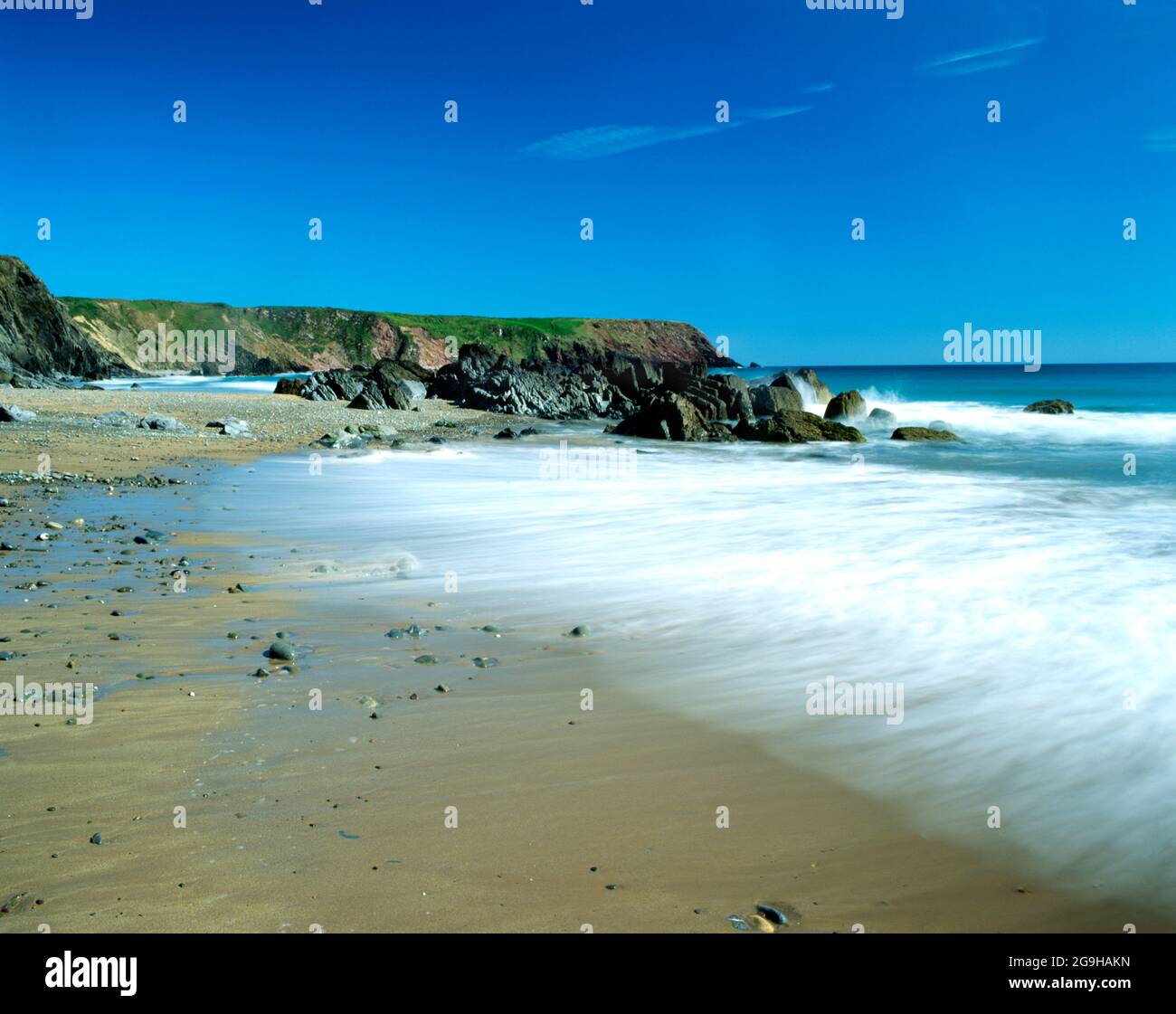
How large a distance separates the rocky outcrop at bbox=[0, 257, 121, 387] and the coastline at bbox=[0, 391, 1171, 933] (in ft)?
184

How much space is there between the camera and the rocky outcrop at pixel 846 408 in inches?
1421

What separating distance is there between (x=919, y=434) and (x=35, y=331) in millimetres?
53023

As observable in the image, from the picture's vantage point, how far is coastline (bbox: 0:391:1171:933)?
3021mm

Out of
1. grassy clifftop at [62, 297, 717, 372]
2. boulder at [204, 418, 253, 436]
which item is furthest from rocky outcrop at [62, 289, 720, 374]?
boulder at [204, 418, 253, 436]

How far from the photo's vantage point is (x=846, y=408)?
3628 centimetres

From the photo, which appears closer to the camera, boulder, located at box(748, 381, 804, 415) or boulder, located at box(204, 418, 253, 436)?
boulder, located at box(204, 418, 253, 436)

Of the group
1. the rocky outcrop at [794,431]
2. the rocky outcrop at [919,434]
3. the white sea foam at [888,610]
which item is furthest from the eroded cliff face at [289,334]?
the white sea foam at [888,610]

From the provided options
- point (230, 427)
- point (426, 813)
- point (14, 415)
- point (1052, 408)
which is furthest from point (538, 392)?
point (426, 813)

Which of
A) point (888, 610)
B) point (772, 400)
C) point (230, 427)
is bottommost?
point (888, 610)

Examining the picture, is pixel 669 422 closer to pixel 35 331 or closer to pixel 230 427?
pixel 230 427

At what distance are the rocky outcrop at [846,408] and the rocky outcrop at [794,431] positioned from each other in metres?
9.11

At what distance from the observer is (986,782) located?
166 inches

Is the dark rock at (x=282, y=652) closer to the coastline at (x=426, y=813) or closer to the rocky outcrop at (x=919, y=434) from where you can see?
the coastline at (x=426, y=813)

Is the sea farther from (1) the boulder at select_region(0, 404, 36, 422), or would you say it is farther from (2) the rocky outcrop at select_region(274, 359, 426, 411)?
(2) the rocky outcrop at select_region(274, 359, 426, 411)
